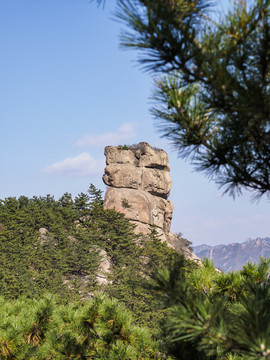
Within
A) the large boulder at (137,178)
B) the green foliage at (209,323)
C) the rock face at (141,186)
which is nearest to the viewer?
the green foliage at (209,323)

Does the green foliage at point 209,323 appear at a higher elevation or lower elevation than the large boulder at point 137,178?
lower

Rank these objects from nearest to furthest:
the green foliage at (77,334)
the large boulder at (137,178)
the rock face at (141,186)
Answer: the green foliage at (77,334)
the rock face at (141,186)
the large boulder at (137,178)

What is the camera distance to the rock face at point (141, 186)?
35.7 metres

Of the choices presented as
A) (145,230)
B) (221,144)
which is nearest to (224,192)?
(221,144)

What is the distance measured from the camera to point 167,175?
4038 centimetres

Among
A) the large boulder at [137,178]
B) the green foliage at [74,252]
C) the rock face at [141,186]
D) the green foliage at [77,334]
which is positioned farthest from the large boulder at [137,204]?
the green foliage at [77,334]

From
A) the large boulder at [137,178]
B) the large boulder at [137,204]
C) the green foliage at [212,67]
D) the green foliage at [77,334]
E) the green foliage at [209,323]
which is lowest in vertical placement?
the green foliage at [77,334]

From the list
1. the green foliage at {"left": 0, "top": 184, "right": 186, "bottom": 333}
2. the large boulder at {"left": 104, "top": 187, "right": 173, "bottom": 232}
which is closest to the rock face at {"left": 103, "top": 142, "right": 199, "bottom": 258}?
the large boulder at {"left": 104, "top": 187, "right": 173, "bottom": 232}

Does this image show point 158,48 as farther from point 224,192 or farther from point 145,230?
point 145,230

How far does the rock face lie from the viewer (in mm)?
35719

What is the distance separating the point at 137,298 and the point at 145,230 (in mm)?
9557

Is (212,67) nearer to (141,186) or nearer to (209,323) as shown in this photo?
(209,323)

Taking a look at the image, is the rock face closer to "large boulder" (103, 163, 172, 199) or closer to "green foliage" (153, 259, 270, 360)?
"large boulder" (103, 163, 172, 199)

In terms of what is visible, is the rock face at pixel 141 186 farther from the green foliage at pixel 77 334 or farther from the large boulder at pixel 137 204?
the green foliage at pixel 77 334
